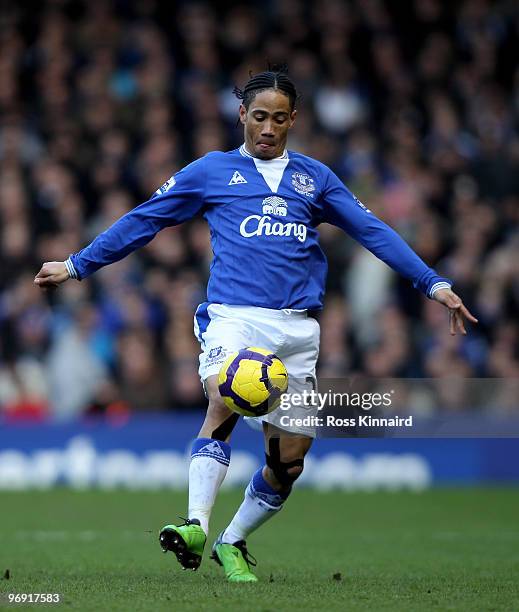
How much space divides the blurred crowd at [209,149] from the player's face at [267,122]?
7561mm

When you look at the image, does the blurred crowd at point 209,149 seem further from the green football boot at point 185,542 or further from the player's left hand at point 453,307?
the green football boot at point 185,542

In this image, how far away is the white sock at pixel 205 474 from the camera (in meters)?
6.37

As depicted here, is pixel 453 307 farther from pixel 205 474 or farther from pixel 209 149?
pixel 209 149

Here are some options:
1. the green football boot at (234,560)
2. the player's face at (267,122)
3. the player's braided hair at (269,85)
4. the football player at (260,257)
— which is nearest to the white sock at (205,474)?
the football player at (260,257)

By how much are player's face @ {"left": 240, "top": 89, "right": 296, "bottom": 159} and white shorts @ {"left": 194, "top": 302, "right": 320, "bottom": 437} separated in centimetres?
81

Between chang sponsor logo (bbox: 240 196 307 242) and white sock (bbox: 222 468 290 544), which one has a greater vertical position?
chang sponsor logo (bbox: 240 196 307 242)

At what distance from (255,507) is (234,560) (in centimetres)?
29

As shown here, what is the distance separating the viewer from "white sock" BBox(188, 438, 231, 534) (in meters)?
6.37

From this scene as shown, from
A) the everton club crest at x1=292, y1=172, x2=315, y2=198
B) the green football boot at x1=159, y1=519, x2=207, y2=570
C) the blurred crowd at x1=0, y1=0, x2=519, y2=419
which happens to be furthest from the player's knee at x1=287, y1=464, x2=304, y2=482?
the blurred crowd at x1=0, y1=0, x2=519, y2=419

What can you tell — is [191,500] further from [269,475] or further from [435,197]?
[435,197]

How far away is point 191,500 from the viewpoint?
6.41 m

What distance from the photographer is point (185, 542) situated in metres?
6.08

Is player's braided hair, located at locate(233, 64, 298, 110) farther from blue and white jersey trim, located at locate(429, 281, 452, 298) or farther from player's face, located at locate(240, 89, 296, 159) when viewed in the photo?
blue and white jersey trim, located at locate(429, 281, 452, 298)

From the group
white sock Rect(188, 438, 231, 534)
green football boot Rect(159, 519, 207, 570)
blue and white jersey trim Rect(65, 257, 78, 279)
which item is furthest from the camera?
blue and white jersey trim Rect(65, 257, 78, 279)
